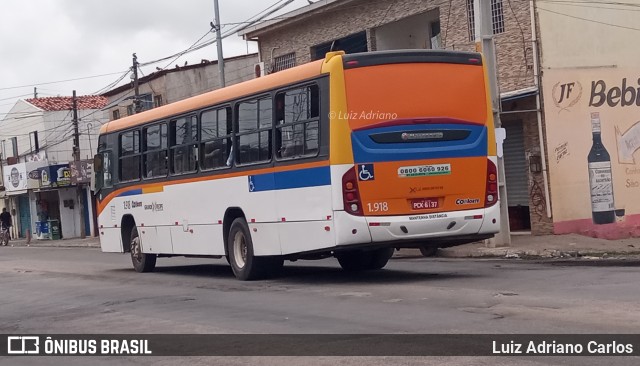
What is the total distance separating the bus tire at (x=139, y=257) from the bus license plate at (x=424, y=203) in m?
8.24

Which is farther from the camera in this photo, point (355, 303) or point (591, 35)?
point (591, 35)

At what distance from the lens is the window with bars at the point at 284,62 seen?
107 ft

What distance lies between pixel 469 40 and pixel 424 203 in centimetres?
1197

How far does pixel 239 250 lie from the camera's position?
16.5 meters

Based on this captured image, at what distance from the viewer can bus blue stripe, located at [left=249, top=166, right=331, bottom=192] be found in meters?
13.9

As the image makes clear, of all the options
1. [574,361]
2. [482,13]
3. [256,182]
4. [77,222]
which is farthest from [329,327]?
[77,222]

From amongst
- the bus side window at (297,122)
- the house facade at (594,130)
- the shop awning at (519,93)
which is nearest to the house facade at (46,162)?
the shop awning at (519,93)

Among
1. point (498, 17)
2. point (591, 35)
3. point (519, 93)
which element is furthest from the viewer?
point (498, 17)

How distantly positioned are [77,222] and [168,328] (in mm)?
46026

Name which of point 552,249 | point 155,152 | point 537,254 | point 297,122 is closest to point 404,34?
point 552,249

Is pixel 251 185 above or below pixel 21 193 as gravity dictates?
below

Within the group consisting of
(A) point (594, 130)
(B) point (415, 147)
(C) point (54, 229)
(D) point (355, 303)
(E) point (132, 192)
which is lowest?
(D) point (355, 303)

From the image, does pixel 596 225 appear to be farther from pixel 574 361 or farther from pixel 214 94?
pixel 574 361

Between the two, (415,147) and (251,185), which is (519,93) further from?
(415,147)
